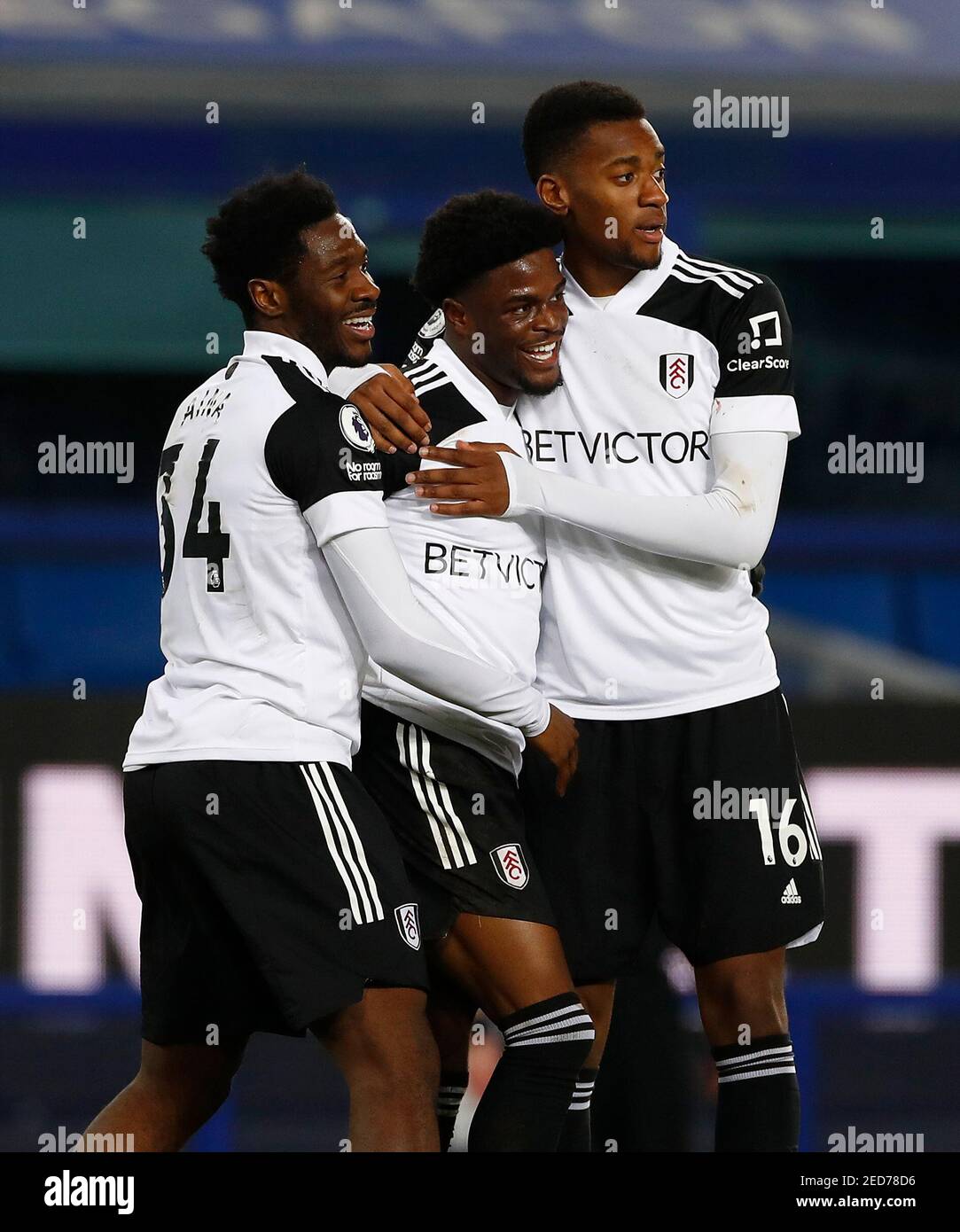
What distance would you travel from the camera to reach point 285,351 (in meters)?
2.46

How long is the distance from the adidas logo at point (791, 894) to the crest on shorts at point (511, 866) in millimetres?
385

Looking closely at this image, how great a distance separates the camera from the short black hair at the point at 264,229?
2.49 metres

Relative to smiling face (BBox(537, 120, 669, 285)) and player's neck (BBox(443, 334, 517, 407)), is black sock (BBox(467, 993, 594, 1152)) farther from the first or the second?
smiling face (BBox(537, 120, 669, 285))

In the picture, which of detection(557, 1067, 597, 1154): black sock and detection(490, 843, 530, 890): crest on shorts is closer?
detection(490, 843, 530, 890): crest on shorts

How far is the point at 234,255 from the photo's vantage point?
2.51 metres

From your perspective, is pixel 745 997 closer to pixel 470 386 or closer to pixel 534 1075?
pixel 534 1075

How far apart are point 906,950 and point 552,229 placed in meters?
2.52

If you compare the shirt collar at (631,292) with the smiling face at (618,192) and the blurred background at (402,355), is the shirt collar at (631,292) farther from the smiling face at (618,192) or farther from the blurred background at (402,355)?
the blurred background at (402,355)

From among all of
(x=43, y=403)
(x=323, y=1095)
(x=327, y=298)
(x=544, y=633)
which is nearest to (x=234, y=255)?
(x=327, y=298)

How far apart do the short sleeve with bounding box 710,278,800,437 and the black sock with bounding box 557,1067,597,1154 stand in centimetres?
98

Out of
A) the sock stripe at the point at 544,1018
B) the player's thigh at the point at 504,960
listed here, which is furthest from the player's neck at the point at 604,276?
the sock stripe at the point at 544,1018

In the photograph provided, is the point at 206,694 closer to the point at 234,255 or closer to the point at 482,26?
the point at 234,255

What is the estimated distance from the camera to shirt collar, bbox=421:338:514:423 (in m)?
2.65

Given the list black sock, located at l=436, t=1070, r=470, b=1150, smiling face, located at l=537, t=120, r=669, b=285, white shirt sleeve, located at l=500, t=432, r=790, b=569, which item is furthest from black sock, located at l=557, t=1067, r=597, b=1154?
smiling face, located at l=537, t=120, r=669, b=285
